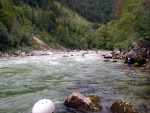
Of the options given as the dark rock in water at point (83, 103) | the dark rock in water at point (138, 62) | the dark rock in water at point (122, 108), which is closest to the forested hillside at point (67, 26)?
the dark rock in water at point (138, 62)

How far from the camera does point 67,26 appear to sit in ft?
418

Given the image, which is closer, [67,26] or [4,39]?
[4,39]

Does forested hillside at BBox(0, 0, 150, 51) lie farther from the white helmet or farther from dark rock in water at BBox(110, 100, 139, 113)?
the white helmet

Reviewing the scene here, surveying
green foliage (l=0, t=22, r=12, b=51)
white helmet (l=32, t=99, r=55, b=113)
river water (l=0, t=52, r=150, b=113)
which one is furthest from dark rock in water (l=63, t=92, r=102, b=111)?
green foliage (l=0, t=22, r=12, b=51)

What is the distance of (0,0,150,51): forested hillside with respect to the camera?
1230 inches

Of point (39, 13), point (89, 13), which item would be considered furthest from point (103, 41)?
point (89, 13)

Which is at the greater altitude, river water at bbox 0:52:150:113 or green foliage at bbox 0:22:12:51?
green foliage at bbox 0:22:12:51

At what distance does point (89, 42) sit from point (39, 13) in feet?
87.5

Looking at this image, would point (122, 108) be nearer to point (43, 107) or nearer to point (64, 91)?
point (43, 107)

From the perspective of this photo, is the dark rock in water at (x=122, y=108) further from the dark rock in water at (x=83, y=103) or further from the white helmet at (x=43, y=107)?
the white helmet at (x=43, y=107)

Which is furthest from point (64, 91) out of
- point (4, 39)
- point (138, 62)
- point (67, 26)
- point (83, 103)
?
point (67, 26)

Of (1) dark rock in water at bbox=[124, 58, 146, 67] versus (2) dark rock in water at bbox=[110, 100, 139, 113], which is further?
(1) dark rock in water at bbox=[124, 58, 146, 67]

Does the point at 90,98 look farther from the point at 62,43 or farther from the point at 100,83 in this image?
the point at 62,43

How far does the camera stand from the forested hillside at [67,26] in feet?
102
